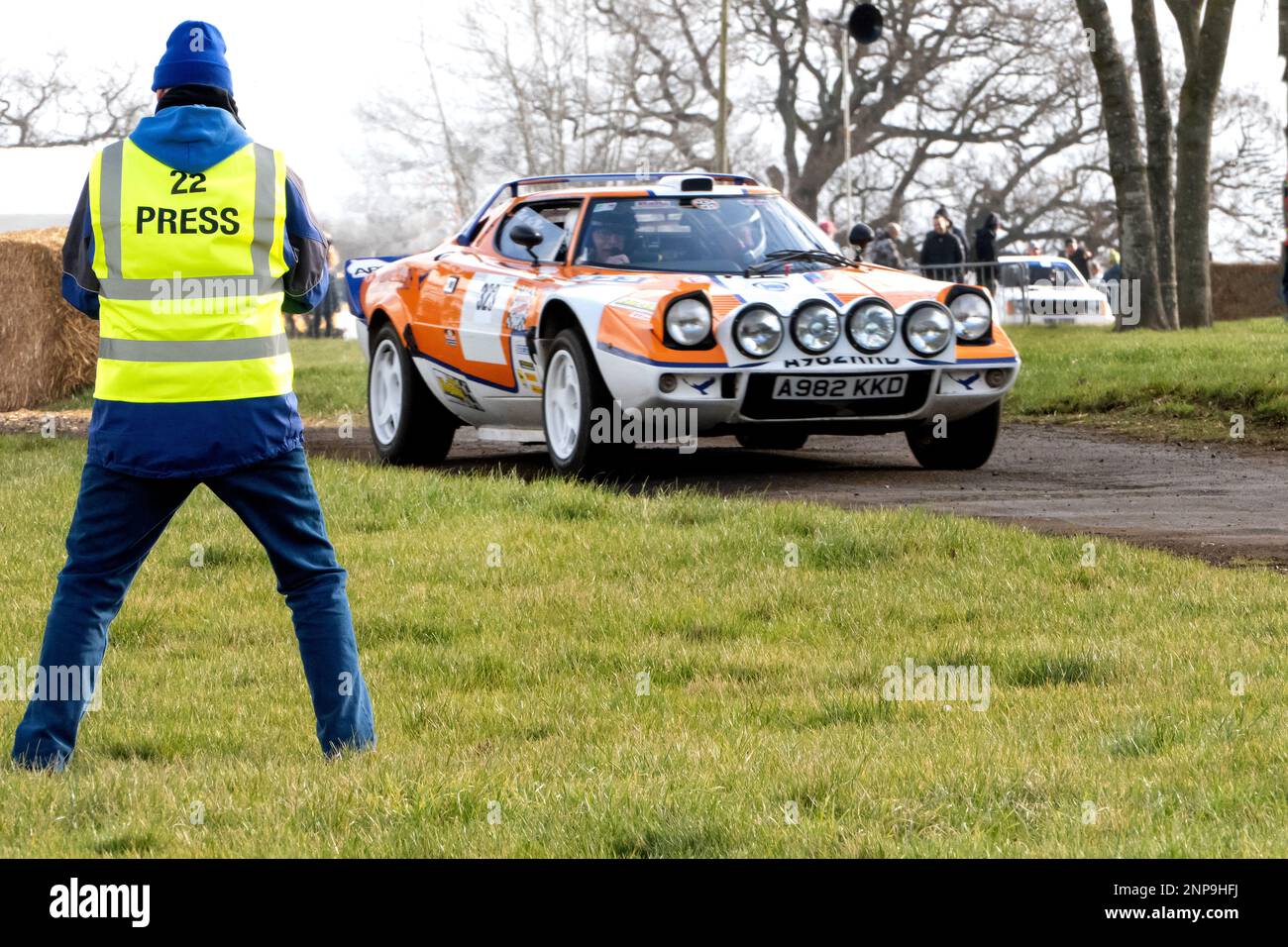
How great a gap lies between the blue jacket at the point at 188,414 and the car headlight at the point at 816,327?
542cm

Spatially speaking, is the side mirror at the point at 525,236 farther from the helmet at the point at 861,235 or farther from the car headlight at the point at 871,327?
the helmet at the point at 861,235

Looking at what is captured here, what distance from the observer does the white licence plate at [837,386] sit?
9.98m

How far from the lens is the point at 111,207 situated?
15.2ft

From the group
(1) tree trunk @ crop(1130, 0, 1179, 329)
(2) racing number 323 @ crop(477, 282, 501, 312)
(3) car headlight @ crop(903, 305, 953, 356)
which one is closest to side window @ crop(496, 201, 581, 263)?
(2) racing number 323 @ crop(477, 282, 501, 312)

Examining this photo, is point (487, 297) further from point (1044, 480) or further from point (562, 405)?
point (1044, 480)

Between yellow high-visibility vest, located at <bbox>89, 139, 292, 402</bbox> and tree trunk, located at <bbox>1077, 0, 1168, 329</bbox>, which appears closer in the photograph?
yellow high-visibility vest, located at <bbox>89, 139, 292, 402</bbox>

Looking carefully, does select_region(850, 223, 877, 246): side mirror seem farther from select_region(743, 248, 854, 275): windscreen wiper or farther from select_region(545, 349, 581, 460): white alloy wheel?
select_region(545, 349, 581, 460): white alloy wheel

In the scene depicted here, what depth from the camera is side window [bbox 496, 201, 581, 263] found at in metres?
11.2

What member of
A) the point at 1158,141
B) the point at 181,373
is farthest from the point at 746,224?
the point at 1158,141

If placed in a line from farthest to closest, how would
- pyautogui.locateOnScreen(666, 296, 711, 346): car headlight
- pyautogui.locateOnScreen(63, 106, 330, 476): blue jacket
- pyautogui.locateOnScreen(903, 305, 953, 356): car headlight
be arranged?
pyautogui.locateOnScreen(903, 305, 953, 356): car headlight
pyautogui.locateOnScreen(666, 296, 711, 346): car headlight
pyautogui.locateOnScreen(63, 106, 330, 476): blue jacket

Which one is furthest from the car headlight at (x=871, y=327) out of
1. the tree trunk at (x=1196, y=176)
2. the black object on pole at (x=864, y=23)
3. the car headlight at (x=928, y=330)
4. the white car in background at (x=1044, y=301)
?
the white car in background at (x=1044, y=301)

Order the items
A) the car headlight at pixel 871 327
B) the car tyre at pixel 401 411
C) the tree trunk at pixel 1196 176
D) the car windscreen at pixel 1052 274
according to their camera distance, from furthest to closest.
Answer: the car windscreen at pixel 1052 274
the tree trunk at pixel 1196 176
the car tyre at pixel 401 411
the car headlight at pixel 871 327

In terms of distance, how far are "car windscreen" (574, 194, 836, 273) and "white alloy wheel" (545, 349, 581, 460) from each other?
67cm
